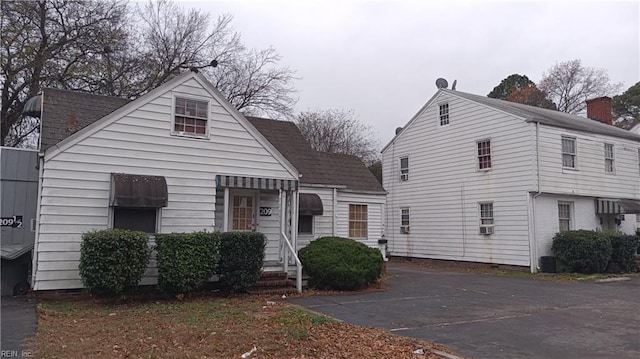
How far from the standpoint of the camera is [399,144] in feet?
83.7

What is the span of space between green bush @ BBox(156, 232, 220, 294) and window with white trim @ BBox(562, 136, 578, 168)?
1562cm

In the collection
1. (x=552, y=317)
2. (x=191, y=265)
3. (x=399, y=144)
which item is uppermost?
(x=399, y=144)

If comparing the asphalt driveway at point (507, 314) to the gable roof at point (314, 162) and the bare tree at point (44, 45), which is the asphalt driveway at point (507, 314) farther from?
the bare tree at point (44, 45)

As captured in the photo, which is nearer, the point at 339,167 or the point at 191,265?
the point at 191,265

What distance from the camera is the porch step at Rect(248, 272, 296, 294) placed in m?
12.4

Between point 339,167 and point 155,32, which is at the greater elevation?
point 155,32

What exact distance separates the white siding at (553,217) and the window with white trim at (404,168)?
7.32 metres

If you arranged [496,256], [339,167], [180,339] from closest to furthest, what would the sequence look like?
[180,339] → [339,167] → [496,256]

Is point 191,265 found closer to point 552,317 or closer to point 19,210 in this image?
point 19,210

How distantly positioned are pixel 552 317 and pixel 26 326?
9.91 m

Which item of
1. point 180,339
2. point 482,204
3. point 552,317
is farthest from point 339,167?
point 180,339

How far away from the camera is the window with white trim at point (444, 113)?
22969mm

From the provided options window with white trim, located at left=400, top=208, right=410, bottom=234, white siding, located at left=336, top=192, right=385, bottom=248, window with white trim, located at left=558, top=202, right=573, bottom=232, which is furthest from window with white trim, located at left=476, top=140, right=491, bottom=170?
white siding, located at left=336, top=192, right=385, bottom=248

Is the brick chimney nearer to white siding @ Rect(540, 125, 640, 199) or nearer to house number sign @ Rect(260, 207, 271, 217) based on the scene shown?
white siding @ Rect(540, 125, 640, 199)
